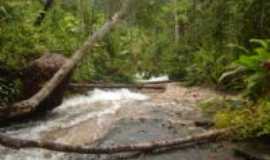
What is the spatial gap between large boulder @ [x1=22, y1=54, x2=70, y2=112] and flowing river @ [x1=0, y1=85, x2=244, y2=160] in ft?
1.06

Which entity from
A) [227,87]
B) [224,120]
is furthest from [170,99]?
[224,120]

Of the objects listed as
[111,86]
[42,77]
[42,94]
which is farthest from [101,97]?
[42,94]

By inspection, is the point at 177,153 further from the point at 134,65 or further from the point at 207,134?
the point at 134,65

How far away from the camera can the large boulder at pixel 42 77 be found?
9195mm

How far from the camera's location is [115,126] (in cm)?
802

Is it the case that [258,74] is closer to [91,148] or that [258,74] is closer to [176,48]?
[91,148]

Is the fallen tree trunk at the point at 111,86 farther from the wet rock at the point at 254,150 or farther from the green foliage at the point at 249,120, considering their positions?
the wet rock at the point at 254,150

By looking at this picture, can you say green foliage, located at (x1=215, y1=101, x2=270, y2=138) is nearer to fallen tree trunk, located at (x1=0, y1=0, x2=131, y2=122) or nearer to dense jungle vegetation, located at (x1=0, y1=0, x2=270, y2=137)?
dense jungle vegetation, located at (x1=0, y1=0, x2=270, y2=137)

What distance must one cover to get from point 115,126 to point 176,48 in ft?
33.4

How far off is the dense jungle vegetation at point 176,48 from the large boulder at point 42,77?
24 cm

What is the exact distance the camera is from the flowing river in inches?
247

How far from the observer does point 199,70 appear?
45.6 ft

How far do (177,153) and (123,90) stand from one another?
25.2 ft

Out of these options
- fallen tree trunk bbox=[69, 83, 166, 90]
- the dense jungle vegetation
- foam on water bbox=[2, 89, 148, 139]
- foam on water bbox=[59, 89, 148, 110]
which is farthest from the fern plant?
fallen tree trunk bbox=[69, 83, 166, 90]
